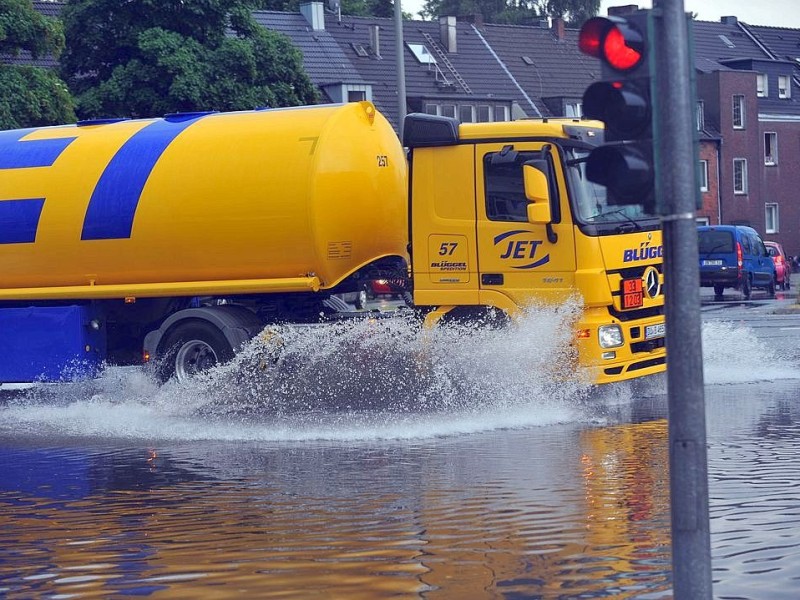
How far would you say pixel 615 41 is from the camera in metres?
5.92

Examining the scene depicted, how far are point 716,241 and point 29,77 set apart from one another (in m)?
20.6

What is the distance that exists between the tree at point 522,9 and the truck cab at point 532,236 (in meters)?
70.0

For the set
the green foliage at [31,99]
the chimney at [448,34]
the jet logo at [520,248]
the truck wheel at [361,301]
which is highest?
the chimney at [448,34]

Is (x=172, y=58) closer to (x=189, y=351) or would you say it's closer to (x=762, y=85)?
(x=189, y=351)

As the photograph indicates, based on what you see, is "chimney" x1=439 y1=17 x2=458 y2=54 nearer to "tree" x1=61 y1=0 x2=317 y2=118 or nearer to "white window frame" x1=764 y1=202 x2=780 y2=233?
"white window frame" x1=764 y1=202 x2=780 y2=233

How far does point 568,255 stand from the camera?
1316 centimetres

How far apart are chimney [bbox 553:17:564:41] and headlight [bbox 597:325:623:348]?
192ft

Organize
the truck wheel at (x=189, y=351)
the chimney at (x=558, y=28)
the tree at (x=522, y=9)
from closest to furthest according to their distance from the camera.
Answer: the truck wheel at (x=189, y=351) → the chimney at (x=558, y=28) → the tree at (x=522, y=9)

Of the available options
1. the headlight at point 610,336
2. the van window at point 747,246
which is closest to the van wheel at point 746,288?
the van window at point 747,246

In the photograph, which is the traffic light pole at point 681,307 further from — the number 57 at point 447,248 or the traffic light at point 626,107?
the number 57 at point 447,248

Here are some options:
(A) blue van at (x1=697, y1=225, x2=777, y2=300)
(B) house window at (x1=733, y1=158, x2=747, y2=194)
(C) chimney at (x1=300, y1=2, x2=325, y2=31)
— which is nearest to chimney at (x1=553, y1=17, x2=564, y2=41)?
(B) house window at (x1=733, y1=158, x2=747, y2=194)

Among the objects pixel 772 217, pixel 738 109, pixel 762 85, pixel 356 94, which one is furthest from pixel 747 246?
pixel 762 85

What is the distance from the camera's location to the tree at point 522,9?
8431 centimetres

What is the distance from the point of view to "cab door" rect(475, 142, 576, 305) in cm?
1320
